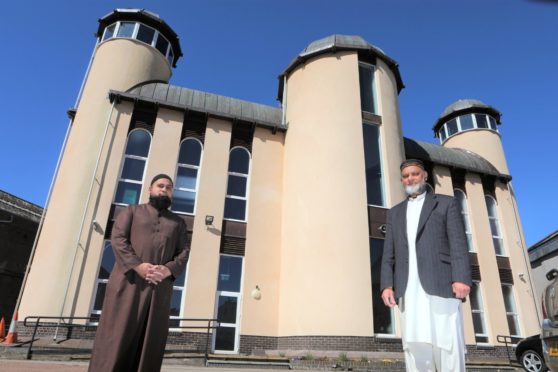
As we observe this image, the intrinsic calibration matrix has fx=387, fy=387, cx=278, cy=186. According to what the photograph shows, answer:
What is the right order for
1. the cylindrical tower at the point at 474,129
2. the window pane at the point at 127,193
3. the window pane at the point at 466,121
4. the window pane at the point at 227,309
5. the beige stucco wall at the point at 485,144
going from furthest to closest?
the window pane at the point at 466,121
the cylindrical tower at the point at 474,129
the beige stucco wall at the point at 485,144
the window pane at the point at 127,193
the window pane at the point at 227,309

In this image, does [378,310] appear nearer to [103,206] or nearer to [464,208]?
[464,208]

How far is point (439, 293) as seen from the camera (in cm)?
289

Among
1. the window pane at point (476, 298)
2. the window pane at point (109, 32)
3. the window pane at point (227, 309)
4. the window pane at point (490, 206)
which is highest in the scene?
the window pane at point (109, 32)

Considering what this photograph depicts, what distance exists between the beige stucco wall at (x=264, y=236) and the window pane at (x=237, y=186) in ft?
1.07

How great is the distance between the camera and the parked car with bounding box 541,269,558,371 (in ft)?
11.0

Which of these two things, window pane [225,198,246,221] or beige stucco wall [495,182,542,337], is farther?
beige stucco wall [495,182,542,337]

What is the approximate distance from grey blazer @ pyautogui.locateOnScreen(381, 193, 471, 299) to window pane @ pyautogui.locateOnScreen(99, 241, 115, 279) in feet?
33.1

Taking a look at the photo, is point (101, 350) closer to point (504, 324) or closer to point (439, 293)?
point (439, 293)

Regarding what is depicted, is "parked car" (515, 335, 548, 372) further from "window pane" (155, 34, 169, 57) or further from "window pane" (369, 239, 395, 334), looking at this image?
"window pane" (155, 34, 169, 57)

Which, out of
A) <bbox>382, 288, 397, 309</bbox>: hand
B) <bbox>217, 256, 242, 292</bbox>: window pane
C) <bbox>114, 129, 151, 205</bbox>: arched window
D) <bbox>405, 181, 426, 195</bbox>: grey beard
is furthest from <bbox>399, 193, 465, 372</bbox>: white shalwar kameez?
<bbox>114, 129, 151, 205</bbox>: arched window

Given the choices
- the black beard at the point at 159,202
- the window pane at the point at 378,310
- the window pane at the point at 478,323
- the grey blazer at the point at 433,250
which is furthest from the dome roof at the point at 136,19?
the window pane at the point at 478,323

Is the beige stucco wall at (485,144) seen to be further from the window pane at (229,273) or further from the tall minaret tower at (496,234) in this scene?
the window pane at (229,273)

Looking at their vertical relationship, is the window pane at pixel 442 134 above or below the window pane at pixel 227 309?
above

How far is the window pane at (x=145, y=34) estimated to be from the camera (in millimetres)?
15802
